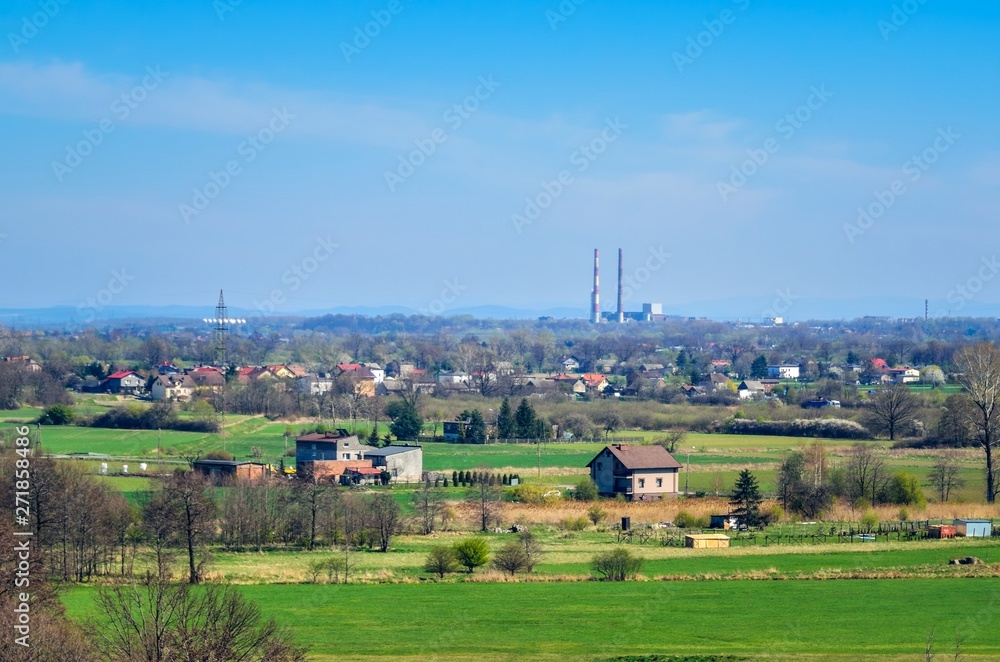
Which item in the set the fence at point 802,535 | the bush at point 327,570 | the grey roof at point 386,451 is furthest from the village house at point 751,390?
the bush at point 327,570

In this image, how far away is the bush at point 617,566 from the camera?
96.8 ft

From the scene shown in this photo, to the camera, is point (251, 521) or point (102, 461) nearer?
point (251, 521)

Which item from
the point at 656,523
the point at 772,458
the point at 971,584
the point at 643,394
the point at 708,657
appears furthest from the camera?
the point at 643,394

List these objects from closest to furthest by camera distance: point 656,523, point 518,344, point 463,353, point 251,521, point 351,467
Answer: point 251,521 < point 656,523 < point 351,467 < point 463,353 < point 518,344

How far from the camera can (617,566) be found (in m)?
29.6

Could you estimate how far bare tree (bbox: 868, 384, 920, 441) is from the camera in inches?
2633

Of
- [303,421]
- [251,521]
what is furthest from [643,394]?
[251,521]

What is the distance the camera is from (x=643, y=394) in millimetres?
96500

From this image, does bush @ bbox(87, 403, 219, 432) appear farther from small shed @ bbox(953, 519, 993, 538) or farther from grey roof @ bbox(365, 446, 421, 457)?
small shed @ bbox(953, 519, 993, 538)

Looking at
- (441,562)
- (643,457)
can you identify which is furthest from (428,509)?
(643,457)

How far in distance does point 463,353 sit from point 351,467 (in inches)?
3270

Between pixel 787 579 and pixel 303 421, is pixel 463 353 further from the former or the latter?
pixel 787 579

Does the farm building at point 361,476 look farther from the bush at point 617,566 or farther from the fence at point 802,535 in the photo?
the bush at point 617,566

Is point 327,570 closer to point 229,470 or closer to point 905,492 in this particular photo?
point 229,470
